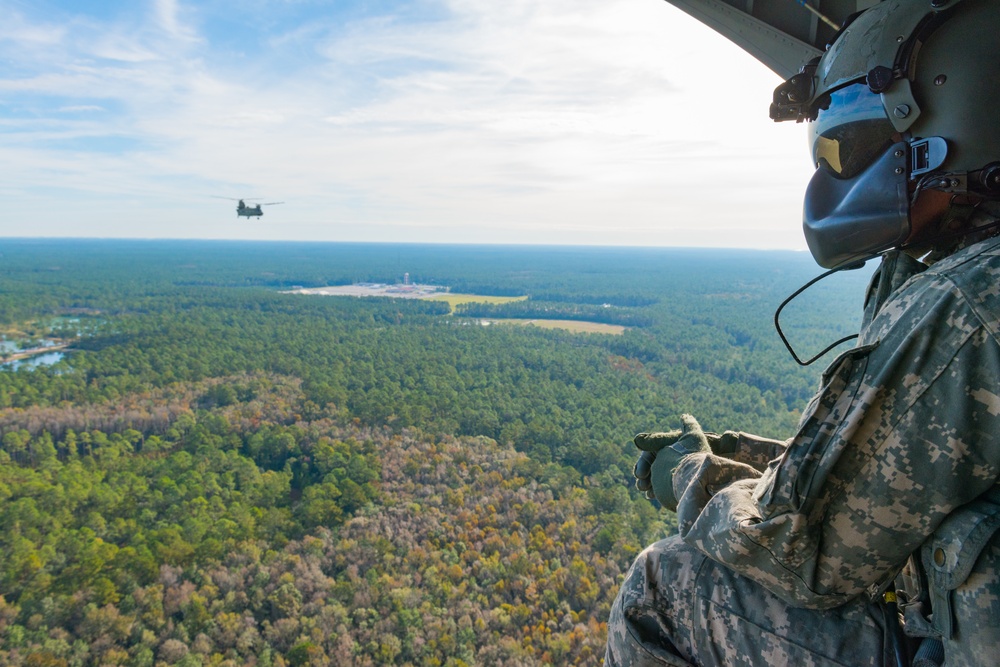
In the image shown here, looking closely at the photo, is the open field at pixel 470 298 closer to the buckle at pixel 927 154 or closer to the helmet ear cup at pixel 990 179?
the buckle at pixel 927 154

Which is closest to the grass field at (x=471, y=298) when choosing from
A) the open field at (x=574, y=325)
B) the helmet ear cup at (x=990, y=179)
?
the open field at (x=574, y=325)

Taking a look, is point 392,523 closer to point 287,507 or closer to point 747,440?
point 287,507

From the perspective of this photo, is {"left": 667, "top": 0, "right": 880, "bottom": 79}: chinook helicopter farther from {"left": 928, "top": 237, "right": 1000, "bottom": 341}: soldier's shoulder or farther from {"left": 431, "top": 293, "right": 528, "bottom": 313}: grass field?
{"left": 431, "top": 293, "right": 528, "bottom": 313}: grass field

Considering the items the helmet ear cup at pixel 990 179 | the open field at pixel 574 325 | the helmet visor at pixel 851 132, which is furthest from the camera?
the open field at pixel 574 325

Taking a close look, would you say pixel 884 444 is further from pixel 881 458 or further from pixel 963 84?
pixel 963 84

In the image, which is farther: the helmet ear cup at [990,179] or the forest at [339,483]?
the forest at [339,483]

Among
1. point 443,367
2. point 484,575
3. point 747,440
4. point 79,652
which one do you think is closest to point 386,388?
point 443,367

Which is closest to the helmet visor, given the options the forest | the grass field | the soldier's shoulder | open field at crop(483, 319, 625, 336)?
the soldier's shoulder
